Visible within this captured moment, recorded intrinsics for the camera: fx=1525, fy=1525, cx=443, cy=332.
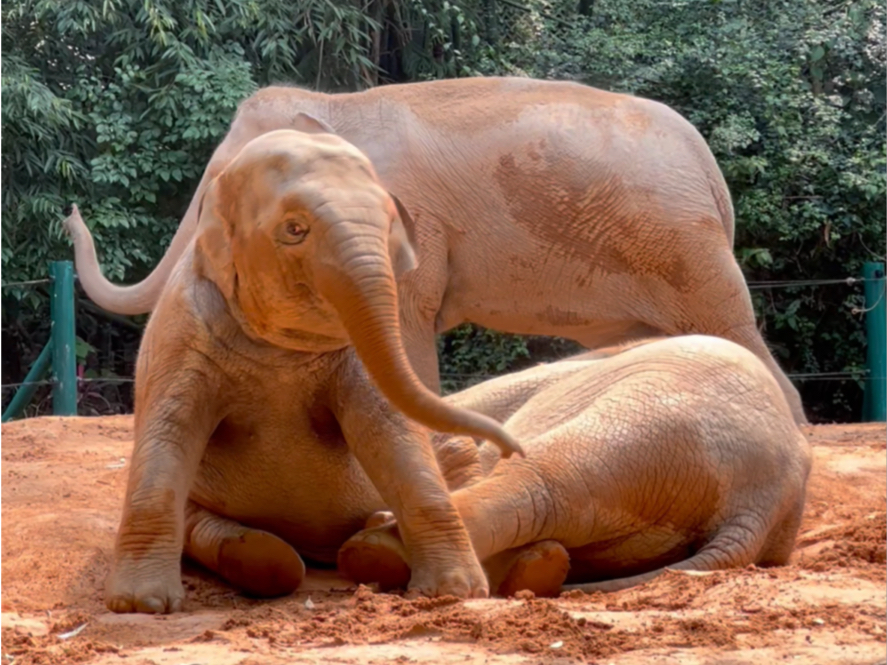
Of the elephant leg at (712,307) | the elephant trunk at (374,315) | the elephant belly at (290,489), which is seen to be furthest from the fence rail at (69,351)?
the elephant trunk at (374,315)

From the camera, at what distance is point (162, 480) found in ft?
14.1

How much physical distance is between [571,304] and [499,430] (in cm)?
431

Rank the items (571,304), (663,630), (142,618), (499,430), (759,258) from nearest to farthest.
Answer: (663,630)
(499,430)
(142,618)
(571,304)
(759,258)

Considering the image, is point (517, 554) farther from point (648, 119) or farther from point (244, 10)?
point (244, 10)

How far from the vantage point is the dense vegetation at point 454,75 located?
12648 mm

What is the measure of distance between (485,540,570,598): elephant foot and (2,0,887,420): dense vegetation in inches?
318

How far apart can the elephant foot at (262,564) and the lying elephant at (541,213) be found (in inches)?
128

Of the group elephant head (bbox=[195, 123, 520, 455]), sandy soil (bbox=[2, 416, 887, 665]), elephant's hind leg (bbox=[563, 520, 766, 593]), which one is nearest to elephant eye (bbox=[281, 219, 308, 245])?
elephant head (bbox=[195, 123, 520, 455])

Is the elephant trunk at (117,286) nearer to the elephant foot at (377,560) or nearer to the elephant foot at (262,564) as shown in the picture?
the elephant foot at (262,564)

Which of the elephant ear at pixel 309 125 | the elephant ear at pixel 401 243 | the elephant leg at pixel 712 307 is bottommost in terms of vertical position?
the elephant leg at pixel 712 307

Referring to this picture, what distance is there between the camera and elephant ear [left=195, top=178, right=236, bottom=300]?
432cm

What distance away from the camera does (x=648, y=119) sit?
A: 812cm

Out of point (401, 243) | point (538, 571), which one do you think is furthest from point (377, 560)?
point (401, 243)

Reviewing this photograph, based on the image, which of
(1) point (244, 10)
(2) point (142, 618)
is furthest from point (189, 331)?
(1) point (244, 10)
